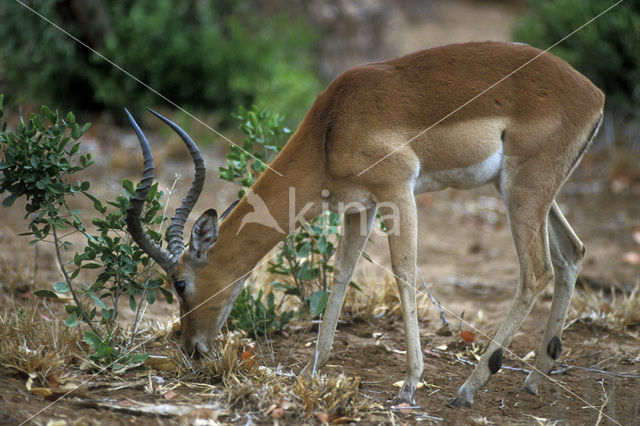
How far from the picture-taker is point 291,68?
37.7 ft

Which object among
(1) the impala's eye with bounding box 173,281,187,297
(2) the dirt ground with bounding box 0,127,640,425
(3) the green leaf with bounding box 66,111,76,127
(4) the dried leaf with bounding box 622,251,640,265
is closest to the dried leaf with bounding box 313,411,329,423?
(2) the dirt ground with bounding box 0,127,640,425

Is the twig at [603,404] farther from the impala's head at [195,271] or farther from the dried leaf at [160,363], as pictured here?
the dried leaf at [160,363]

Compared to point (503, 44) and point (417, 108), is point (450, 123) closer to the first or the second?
point (417, 108)

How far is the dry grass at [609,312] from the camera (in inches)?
208

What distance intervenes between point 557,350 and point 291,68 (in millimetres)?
8272

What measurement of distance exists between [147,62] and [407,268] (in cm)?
819

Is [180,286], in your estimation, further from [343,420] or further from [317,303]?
[343,420]

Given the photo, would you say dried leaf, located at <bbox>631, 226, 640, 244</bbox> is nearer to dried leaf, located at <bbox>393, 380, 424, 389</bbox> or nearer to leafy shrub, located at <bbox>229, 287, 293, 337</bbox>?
dried leaf, located at <bbox>393, 380, 424, 389</bbox>

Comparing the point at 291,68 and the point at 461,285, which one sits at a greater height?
the point at 291,68

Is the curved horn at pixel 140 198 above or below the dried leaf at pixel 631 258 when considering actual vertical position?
above

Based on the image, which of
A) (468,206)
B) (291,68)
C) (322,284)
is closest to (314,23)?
(291,68)

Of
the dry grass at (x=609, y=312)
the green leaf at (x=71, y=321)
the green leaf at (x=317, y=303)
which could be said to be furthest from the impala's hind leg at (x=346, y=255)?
the dry grass at (x=609, y=312)

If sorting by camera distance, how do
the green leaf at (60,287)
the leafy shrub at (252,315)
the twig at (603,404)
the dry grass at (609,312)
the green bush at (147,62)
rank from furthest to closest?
the green bush at (147,62) → the dry grass at (609,312) → the leafy shrub at (252,315) → the green leaf at (60,287) → the twig at (603,404)

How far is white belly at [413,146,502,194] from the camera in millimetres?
4125
